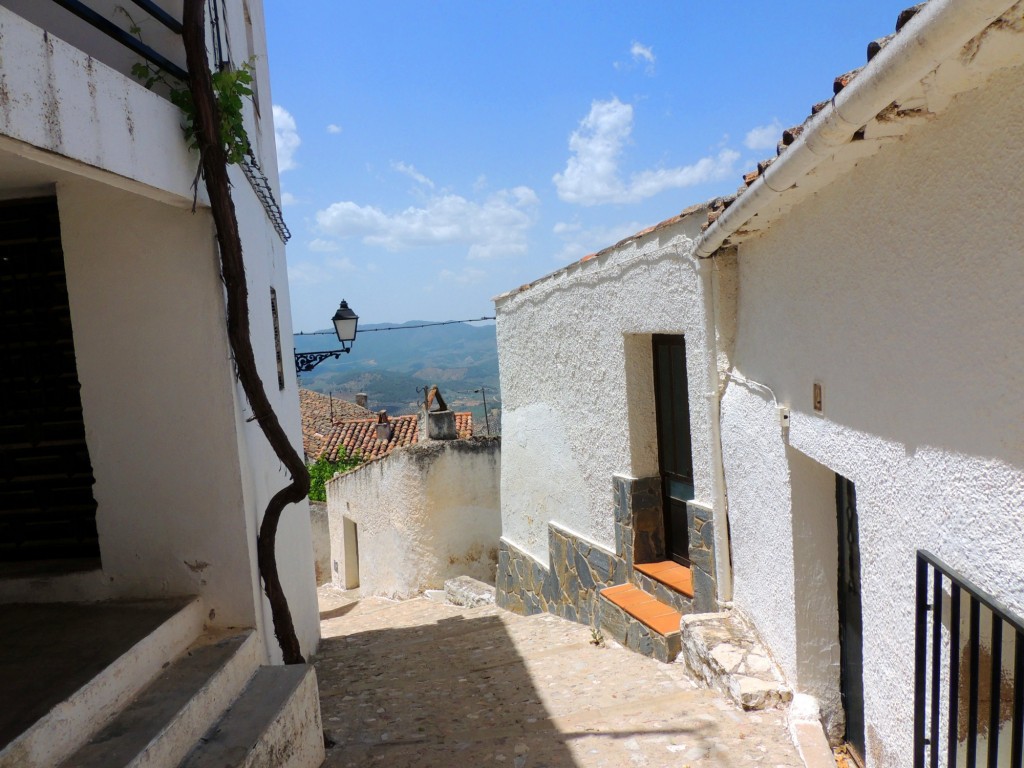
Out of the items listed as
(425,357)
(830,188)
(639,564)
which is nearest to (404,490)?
(639,564)

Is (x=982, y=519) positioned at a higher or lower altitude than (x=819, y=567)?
higher

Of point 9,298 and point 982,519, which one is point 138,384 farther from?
point 982,519

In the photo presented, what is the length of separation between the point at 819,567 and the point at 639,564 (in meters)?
2.48

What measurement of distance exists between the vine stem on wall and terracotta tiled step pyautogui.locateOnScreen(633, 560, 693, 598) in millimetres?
2903

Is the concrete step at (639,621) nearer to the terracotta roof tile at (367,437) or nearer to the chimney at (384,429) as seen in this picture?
the terracotta roof tile at (367,437)

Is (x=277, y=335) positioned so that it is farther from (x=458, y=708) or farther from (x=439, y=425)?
(x=439, y=425)

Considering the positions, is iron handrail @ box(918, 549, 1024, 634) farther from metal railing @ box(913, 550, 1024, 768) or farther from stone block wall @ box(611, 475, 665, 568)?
stone block wall @ box(611, 475, 665, 568)

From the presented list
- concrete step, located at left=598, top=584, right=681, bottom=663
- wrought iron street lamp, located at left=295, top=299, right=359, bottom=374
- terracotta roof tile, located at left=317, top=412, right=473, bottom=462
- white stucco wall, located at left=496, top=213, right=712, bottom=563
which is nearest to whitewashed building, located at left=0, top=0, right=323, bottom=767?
concrete step, located at left=598, top=584, right=681, bottom=663

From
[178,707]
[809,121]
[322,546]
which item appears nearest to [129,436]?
[178,707]

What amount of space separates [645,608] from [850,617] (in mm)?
2095

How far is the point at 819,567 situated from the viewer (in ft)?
12.9

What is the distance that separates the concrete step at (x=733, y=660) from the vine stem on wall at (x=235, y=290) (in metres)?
2.35

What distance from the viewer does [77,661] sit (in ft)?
9.58

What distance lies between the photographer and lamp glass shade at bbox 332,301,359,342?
991cm
